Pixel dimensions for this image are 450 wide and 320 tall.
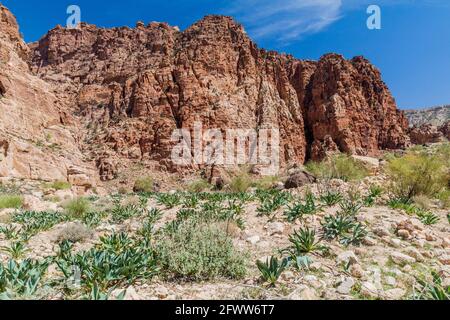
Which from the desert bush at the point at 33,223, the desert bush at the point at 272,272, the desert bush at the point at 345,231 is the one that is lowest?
the desert bush at the point at 33,223

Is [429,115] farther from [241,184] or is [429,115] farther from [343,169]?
[241,184]

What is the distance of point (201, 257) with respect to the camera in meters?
4.29

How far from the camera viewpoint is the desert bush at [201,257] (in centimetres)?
419

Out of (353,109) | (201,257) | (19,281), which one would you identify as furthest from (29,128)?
(353,109)

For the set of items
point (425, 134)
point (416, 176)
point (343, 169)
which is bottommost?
point (416, 176)

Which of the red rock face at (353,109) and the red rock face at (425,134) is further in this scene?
the red rock face at (425,134)

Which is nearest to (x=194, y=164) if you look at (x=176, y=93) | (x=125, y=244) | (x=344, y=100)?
(x=176, y=93)

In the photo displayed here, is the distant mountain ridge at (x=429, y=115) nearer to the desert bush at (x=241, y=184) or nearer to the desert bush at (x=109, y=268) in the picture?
the desert bush at (x=241, y=184)

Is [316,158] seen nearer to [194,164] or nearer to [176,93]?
[194,164]

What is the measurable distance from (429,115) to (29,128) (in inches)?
4470

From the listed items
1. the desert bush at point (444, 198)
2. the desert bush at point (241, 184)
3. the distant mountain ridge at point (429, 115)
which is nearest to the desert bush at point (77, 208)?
the desert bush at point (241, 184)

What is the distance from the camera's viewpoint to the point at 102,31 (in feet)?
214

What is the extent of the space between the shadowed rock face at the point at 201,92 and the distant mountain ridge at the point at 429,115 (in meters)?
37.4
